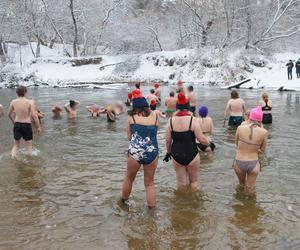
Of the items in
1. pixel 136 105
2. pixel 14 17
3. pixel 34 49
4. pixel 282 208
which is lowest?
pixel 282 208

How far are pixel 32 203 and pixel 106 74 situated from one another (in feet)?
111

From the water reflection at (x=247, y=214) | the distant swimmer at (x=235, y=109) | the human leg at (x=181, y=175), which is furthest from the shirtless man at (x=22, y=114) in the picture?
the distant swimmer at (x=235, y=109)

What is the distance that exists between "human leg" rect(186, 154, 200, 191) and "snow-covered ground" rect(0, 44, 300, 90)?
27678 millimetres

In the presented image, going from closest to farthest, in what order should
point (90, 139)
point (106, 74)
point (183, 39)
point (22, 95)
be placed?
1. point (22, 95)
2. point (90, 139)
3. point (106, 74)
4. point (183, 39)

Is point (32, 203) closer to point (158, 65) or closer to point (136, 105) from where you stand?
point (136, 105)

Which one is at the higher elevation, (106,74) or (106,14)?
(106,14)

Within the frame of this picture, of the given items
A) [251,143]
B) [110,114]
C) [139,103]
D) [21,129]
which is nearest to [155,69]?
[110,114]

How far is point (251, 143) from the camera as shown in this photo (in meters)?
6.39

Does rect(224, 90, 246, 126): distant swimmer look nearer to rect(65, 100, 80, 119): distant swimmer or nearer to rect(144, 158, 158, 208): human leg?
rect(65, 100, 80, 119): distant swimmer

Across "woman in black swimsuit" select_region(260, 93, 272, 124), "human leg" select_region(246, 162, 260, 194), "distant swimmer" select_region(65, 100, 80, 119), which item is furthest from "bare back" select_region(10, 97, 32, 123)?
"woman in black swimsuit" select_region(260, 93, 272, 124)

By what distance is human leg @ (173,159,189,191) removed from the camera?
6348 millimetres

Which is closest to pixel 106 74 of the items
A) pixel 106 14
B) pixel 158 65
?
pixel 158 65

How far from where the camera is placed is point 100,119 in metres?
15.6

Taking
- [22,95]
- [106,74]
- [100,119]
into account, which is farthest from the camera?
[106,74]
